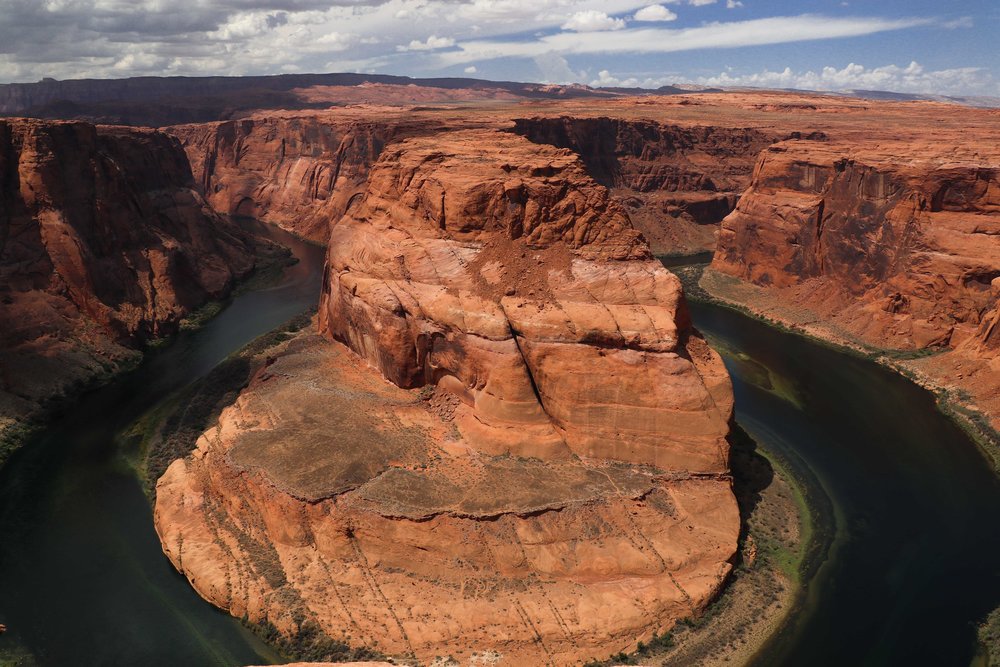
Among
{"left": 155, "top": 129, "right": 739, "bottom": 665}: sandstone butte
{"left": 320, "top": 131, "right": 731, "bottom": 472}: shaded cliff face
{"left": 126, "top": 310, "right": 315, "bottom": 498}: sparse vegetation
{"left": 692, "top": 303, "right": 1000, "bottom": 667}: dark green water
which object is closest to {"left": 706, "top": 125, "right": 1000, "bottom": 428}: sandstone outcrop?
{"left": 692, "top": 303, "right": 1000, "bottom": 667}: dark green water

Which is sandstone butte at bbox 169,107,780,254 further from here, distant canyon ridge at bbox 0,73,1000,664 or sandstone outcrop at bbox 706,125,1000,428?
distant canyon ridge at bbox 0,73,1000,664

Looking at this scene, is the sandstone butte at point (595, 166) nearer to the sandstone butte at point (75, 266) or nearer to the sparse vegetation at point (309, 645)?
the sandstone butte at point (75, 266)

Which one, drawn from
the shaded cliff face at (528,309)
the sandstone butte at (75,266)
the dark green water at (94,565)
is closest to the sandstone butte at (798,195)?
the shaded cliff face at (528,309)

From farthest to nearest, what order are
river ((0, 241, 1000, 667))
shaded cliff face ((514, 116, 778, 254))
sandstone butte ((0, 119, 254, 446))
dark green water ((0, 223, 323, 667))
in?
shaded cliff face ((514, 116, 778, 254))
sandstone butte ((0, 119, 254, 446))
river ((0, 241, 1000, 667))
dark green water ((0, 223, 323, 667))

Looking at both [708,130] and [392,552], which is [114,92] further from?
[392,552]

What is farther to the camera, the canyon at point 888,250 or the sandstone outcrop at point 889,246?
the sandstone outcrop at point 889,246

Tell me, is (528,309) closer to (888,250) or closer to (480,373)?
(480,373)

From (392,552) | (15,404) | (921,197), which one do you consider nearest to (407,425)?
(392,552)
